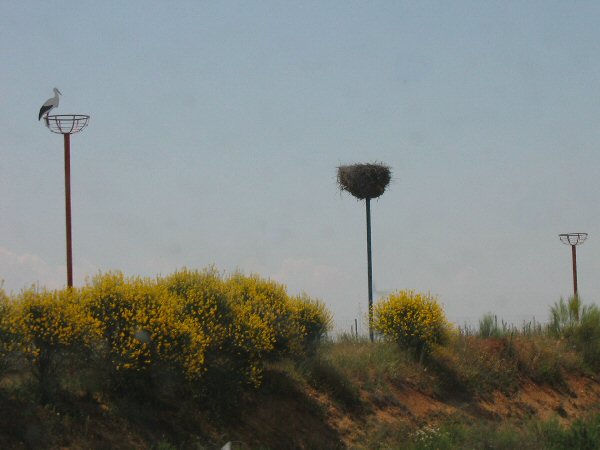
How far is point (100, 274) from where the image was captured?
16.7 metres

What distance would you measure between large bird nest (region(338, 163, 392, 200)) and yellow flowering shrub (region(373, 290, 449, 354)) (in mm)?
6525

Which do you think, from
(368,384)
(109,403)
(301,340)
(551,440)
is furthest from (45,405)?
(551,440)

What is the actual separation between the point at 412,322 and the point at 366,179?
756 centimetres

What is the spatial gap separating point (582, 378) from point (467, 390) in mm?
4918

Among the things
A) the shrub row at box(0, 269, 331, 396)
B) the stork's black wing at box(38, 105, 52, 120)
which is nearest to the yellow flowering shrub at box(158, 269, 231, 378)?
the shrub row at box(0, 269, 331, 396)

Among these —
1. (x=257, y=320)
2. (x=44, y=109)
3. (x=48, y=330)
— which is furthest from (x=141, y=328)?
(x=44, y=109)

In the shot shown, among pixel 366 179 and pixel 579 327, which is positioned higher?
pixel 366 179

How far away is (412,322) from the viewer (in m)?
22.8

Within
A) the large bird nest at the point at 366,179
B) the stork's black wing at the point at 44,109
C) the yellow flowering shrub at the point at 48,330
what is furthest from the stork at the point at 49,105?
the large bird nest at the point at 366,179

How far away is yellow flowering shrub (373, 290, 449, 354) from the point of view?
899 inches

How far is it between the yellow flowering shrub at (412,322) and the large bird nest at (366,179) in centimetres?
653

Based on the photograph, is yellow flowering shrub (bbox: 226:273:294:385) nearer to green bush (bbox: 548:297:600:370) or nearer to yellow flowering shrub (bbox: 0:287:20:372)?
yellow flowering shrub (bbox: 0:287:20:372)

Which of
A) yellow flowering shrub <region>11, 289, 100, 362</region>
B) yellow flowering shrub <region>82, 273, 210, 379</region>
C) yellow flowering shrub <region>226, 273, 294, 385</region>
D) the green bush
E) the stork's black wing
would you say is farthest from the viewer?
the green bush

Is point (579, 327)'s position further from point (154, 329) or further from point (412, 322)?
point (154, 329)
